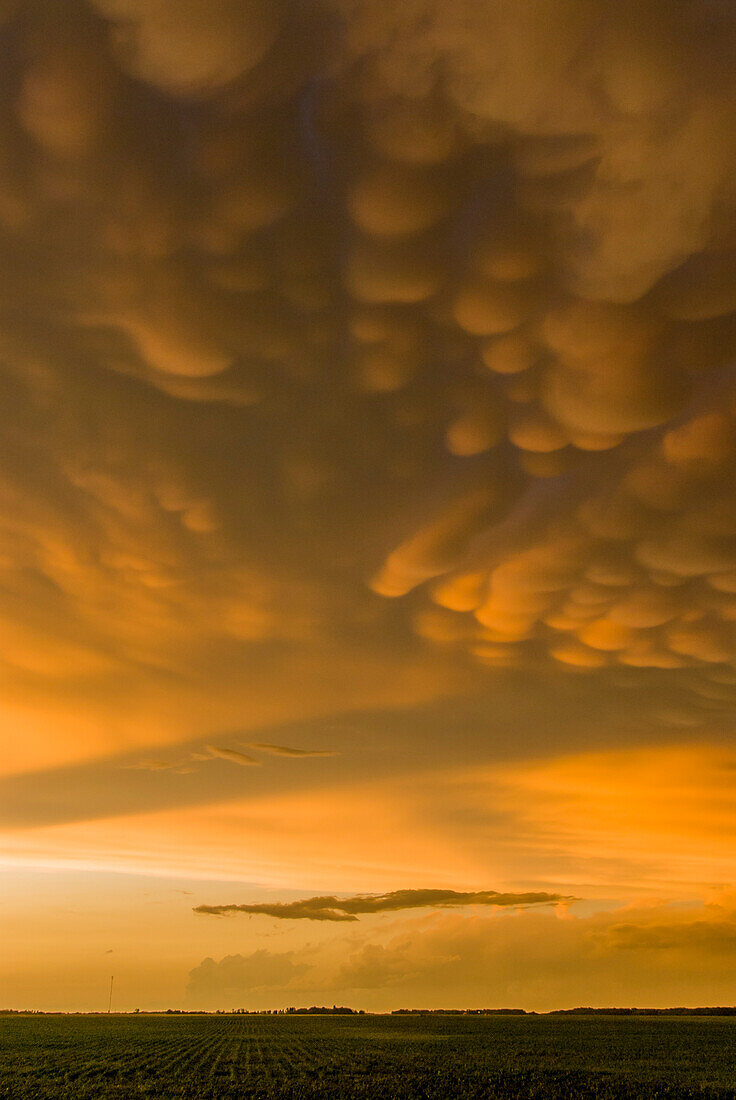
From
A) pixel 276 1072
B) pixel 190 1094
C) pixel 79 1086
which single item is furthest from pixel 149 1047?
pixel 190 1094

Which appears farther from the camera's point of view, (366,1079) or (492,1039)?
(492,1039)

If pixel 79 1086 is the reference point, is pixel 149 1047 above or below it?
below

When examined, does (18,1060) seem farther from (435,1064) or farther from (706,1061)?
(706,1061)

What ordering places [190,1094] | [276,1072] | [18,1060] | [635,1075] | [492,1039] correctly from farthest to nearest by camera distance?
1. [492,1039]
2. [18,1060]
3. [635,1075]
4. [276,1072]
5. [190,1094]

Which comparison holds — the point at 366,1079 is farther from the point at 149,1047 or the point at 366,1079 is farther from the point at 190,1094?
the point at 149,1047

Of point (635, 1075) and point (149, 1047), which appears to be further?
point (149, 1047)

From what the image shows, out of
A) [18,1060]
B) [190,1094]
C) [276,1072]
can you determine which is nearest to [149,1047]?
[18,1060]

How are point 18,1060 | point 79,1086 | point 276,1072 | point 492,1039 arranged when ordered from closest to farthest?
1. point 79,1086
2. point 276,1072
3. point 18,1060
4. point 492,1039

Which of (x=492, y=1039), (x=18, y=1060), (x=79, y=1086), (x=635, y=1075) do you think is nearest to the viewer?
(x=79, y=1086)

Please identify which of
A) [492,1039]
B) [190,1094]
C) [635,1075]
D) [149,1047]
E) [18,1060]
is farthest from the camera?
[492,1039]
